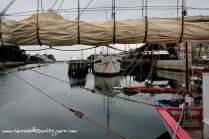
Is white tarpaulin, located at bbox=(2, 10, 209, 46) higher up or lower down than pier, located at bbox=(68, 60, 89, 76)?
higher up

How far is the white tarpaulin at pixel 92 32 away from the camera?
7965 mm

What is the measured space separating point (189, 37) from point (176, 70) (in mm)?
64814

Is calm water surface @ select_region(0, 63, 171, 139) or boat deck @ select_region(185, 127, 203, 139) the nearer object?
boat deck @ select_region(185, 127, 203, 139)

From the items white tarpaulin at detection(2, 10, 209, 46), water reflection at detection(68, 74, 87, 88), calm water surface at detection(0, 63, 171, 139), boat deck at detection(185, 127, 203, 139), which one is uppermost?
white tarpaulin at detection(2, 10, 209, 46)

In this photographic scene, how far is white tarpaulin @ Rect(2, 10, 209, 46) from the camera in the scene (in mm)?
7965

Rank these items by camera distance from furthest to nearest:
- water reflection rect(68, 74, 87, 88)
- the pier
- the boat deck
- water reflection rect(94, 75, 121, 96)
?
the pier → water reflection rect(68, 74, 87, 88) → water reflection rect(94, 75, 121, 96) → the boat deck

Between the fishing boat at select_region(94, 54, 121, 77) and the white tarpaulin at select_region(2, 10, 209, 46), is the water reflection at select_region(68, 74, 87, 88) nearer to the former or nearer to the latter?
the fishing boat at select_region(94, 54, 121, 77)

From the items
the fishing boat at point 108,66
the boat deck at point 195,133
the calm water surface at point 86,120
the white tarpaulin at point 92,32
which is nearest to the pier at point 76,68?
the fishing boat at point 108,66

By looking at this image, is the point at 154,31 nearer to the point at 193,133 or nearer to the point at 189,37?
the point at 189,37

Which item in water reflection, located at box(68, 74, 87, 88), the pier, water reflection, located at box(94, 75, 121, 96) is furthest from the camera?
the pier

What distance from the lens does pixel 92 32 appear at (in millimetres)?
8062

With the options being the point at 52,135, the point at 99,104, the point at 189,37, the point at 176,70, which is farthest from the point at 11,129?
the point at 176,70

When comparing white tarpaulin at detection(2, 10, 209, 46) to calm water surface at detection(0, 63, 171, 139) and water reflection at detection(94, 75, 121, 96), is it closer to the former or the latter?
calm water surface at detection(0, 63, 171, 139)

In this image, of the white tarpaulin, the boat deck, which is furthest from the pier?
the white tarpaulin
